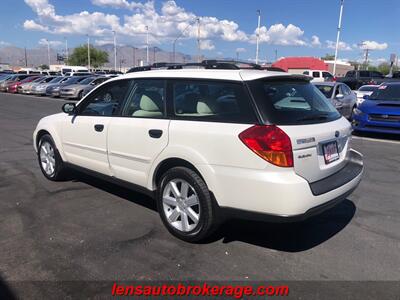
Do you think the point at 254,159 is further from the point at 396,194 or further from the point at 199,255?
the point at 396,194

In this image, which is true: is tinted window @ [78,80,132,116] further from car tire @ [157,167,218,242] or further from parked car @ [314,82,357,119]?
parked car @ [314,82,357,119]

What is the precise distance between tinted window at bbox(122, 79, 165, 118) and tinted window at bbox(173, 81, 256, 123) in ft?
0.70

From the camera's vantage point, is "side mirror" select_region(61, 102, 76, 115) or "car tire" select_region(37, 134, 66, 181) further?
"car tire" select_region(37, 134, 66, 181)

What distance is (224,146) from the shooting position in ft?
11.2

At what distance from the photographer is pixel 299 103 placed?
3867mm

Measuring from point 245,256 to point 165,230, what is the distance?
39.1 inches

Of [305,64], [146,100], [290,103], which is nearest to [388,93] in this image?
[290,103]

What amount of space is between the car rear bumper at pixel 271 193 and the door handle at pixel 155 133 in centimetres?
83

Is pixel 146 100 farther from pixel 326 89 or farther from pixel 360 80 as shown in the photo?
pixel 360 80

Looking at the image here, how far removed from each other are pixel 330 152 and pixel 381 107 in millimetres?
7581

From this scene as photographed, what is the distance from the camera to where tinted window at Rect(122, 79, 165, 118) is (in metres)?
4.17

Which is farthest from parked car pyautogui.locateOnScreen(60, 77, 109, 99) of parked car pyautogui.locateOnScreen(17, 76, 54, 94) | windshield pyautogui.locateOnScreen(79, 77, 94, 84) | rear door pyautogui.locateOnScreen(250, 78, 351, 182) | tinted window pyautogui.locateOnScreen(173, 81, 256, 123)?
rear door pyautogui.locateOnScreen(250, 78, 351, 182)

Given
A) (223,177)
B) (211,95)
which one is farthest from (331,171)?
(211,95)

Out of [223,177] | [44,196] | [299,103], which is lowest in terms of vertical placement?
[44,196]
